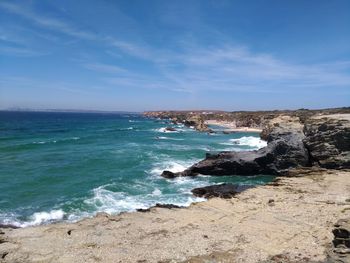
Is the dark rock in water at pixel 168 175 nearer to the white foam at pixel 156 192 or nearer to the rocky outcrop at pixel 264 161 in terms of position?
the rocky outcrop at pixel 264 161

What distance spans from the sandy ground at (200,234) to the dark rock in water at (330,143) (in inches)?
365

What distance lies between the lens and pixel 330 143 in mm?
34656

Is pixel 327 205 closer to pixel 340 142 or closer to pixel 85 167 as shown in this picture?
pixel 340 142

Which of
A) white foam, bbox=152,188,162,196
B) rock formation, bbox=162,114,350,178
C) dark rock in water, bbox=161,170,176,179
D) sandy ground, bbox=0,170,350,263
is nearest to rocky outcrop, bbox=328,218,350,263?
sandy ground, bbox=0,170,350,263

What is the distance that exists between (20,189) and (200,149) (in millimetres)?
31055

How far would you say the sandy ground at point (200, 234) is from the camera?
15719 millimetres

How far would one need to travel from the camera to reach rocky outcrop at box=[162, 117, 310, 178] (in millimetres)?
36344

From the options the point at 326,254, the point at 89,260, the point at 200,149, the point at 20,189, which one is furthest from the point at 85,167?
the point at 326,254

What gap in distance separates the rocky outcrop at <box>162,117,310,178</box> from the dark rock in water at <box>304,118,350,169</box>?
1.06m

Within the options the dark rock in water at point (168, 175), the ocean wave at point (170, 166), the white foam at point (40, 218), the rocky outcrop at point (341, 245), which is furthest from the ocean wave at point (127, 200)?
the rocky outcrop at point (341, 245)

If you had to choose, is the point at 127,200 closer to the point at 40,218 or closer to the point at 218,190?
the point at 40,218

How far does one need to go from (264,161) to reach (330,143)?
6.27 m

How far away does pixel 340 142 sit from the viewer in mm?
33906

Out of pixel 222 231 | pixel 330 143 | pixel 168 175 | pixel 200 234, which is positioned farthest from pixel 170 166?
pixel 200 234
